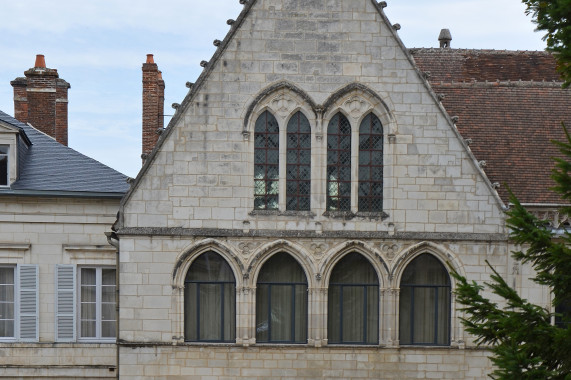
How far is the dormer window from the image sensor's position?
73.7 ft

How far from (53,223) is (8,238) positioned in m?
1.12

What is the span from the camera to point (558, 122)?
24.1 m

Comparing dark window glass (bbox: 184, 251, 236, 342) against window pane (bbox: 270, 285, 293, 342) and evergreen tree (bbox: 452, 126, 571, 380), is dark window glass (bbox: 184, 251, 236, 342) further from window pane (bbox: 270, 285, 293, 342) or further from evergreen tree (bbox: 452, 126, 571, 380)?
evergreen tree (bbox: 452, 126, 571, 380)

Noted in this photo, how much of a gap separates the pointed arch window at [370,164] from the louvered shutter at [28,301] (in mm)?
8177

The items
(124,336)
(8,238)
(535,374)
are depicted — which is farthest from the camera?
(8,238)

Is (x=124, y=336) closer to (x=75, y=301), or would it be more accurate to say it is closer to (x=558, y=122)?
(x=75, y=301)

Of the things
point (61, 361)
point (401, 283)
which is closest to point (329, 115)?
point (401, 283)

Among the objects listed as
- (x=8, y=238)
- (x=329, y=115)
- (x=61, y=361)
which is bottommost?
(x=61, y=361)

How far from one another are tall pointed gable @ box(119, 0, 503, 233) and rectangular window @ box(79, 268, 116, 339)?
2.87m

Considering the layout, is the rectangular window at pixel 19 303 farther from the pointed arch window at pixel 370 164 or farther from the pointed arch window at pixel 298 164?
the pointed arch window at pixel 370 164

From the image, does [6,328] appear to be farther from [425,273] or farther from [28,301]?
[425,273]

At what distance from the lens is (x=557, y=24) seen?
43.1ft

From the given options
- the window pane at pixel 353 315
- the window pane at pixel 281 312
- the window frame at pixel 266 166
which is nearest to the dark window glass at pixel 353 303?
the window pane at pixel 353 315

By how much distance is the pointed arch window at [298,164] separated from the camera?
68.4 ft
